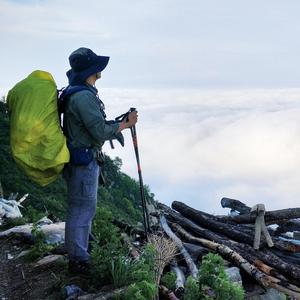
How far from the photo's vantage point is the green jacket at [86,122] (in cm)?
609

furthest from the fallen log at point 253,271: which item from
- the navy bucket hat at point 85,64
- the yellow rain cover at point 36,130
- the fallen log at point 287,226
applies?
the navy bucket hat at point 85,64

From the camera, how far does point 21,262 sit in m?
8.22

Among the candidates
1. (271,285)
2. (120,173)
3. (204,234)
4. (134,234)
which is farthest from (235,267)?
(120,173)

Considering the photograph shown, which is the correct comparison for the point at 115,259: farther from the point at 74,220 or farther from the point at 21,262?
the point at 21,262

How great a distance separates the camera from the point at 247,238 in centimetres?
823

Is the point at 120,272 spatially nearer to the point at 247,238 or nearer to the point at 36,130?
the point at 36,130

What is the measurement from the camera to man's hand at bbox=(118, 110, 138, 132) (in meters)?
6.49

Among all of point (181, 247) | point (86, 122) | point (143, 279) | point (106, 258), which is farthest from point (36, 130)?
point (181, 247)

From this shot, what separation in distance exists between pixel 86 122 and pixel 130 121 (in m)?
0.68

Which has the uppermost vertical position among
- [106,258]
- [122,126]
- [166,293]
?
[122,126]

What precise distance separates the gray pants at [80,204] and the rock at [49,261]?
1.05 meters

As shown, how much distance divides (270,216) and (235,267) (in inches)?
80.6

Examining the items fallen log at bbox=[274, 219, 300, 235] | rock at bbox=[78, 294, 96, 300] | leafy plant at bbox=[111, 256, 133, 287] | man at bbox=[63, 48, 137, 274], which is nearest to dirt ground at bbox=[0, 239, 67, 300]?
rock at bbox=[78, 294, 96, 300]

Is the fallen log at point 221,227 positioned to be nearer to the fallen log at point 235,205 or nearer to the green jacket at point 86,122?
the fallen log at point 235,205
